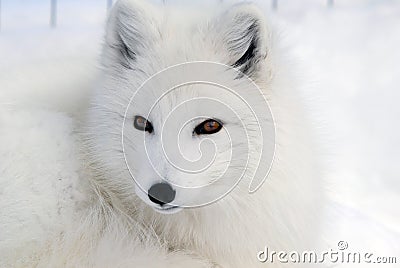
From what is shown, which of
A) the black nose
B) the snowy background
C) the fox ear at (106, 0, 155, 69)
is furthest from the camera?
the snowy background

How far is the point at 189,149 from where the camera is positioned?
0.79 meters

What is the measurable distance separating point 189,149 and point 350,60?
2.82ft

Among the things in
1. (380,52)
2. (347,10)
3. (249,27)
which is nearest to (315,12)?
(347,10)

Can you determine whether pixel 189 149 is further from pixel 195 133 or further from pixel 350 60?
pixel 350 60

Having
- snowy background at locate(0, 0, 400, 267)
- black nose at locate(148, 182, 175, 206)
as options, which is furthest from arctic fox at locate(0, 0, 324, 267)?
snowy background at locate(0, 0, 400, 267)

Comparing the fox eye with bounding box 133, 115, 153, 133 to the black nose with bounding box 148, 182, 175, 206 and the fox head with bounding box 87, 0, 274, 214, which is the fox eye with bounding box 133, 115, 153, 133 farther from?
the black nose with bounding box 148, 182, 175, 206

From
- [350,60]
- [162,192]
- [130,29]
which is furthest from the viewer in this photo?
[350,60]

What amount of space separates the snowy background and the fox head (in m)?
0.42

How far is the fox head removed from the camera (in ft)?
2.58

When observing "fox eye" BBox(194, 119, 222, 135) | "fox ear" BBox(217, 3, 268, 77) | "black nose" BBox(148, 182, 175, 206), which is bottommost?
"black nose" BBox(148, 182, 175, 206)

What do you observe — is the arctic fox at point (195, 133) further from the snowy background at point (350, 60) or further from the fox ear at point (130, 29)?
the snowy background at point (350, 60)

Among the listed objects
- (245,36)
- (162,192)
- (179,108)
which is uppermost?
(245,36)

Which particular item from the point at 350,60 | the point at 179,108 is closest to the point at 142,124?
the point at 179,108

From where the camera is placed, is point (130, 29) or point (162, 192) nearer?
point (162, 192)
